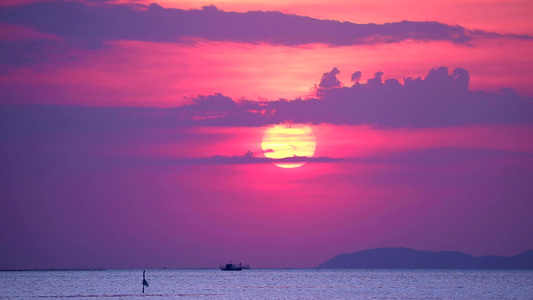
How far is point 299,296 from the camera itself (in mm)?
176125

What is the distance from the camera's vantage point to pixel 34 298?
178250 mm

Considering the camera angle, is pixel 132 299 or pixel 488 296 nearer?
pixel 132 299

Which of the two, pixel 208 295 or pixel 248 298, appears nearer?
pixel 248 298

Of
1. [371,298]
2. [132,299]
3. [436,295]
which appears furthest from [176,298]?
[436,295]

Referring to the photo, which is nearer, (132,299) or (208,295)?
(132,299)

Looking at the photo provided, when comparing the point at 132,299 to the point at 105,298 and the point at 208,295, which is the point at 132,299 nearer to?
the point at 105,298

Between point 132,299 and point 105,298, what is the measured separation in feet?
27.4

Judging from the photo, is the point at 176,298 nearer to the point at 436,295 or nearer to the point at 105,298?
the point at 105,298

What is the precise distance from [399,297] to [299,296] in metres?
19.7

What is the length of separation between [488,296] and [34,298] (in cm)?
9170

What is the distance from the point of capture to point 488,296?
178 meters

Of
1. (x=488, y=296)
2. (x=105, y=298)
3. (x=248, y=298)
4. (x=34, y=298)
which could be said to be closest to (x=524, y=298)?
(x=488, y=296)

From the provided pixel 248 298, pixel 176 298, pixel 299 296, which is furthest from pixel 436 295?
pixel 176 298

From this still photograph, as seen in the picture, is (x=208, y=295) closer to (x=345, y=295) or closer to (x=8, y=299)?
(x=345, y=295)
